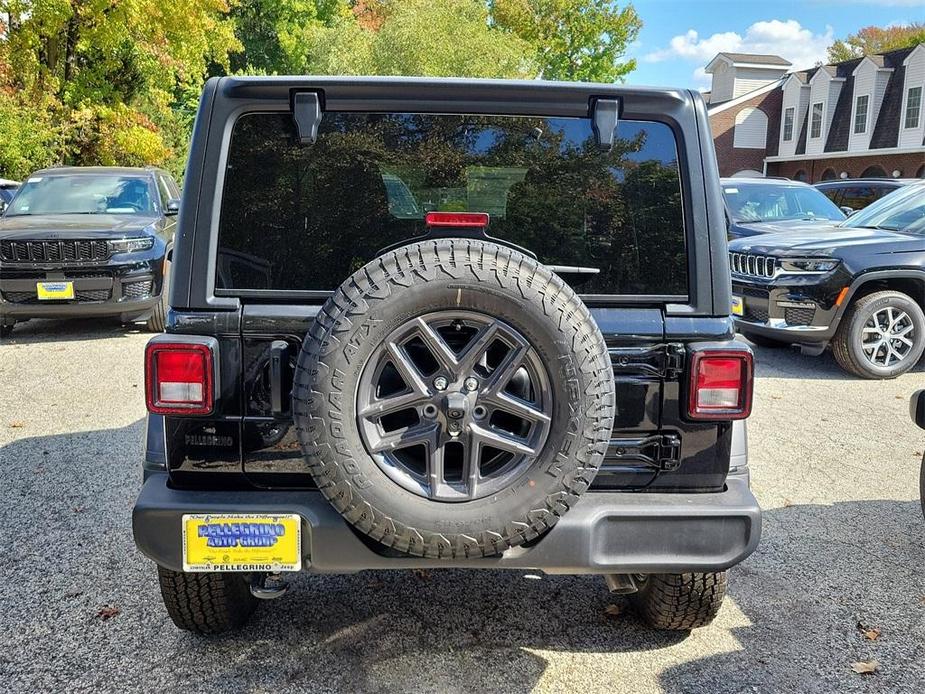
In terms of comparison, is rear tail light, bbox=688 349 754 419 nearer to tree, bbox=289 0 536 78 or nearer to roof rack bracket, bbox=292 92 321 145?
roof rack bracket, bbox=292 92 321 145

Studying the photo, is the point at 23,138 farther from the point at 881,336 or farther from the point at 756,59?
the point at 756,59

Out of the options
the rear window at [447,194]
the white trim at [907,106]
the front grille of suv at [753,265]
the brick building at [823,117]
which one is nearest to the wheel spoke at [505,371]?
the rear window at [447,194]

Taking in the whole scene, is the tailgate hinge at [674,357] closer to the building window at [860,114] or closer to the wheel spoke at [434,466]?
the wheel spoke at [434,466]

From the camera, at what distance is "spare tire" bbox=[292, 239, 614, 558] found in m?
2.29

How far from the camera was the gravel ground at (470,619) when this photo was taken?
2908 mm

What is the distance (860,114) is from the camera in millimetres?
35562

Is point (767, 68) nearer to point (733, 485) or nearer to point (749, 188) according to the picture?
point (749, 188)

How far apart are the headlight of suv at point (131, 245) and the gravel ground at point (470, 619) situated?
411 cm

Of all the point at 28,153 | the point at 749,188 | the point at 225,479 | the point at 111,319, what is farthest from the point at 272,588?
the point at 28,153

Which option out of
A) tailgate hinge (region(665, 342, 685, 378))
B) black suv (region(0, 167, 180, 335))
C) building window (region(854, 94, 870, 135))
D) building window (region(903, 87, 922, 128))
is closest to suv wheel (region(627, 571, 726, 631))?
tailgate hinge (region(665, 342, 685, 378))

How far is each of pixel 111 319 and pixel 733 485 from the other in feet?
30.4

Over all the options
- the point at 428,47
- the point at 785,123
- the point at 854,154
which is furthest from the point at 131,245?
the point at 785,123

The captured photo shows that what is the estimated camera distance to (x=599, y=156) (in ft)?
8.82

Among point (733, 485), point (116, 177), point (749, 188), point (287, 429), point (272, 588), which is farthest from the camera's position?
point (749, 188)
